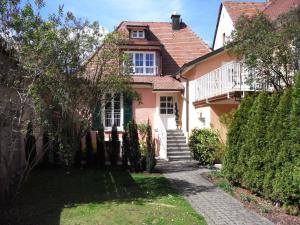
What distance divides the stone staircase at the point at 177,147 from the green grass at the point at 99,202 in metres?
5.69

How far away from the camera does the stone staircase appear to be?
68.0 feet

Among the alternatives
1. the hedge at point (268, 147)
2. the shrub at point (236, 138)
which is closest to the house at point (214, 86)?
the shrub at point (236, 138)

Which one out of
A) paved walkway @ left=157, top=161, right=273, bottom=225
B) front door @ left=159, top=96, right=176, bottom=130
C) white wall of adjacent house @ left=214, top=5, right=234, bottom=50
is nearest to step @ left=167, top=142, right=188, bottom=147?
front door @ left=159, top=96, right=176, bottom=130

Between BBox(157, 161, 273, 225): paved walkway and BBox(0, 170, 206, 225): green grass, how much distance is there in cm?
34

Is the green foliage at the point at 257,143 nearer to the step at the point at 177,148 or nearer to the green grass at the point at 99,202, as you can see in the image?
the green grass at the point at 99,202

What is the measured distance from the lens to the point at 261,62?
13.9 meters

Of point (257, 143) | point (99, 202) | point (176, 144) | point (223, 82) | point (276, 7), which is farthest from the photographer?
point (276, 7)

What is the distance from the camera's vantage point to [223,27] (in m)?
30.3

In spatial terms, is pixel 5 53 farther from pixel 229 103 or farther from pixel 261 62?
pixel 229 103

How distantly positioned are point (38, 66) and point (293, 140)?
253 inches

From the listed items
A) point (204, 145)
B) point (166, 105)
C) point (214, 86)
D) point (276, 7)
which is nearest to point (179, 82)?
point (166, 105)

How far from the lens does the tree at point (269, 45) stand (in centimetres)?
1307

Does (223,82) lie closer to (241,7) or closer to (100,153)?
(100,153)

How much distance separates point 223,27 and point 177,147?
12.7m
